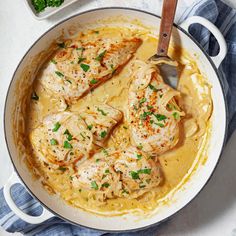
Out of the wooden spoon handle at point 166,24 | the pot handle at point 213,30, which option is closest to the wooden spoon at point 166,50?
the wooden spoon handle at point 166,24

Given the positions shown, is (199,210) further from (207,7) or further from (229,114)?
(207,7)

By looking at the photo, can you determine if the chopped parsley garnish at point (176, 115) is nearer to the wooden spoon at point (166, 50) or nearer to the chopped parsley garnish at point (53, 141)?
the wooden spoon at point (166, 50)

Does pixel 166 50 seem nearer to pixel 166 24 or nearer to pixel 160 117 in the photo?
pixel 166 24

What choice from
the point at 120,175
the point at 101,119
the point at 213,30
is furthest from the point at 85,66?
the point at 213,30

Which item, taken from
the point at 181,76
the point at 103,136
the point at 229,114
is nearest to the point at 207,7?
the point at 181,76

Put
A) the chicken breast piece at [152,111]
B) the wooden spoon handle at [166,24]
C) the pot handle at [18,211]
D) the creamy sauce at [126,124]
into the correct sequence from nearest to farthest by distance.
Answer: the wooden spoon handle at [166,24], the pot handle at [18,211], the chicken breast piece at [152,111], the creamy sauce at [126,124]
